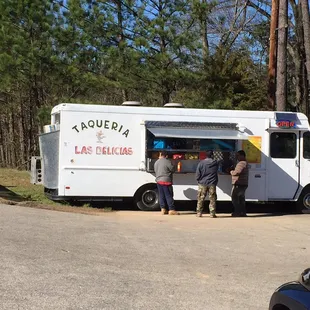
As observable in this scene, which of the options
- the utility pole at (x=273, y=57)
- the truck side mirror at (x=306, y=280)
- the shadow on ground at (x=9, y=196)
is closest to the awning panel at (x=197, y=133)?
the shadow on ground at (x=9, y=196)

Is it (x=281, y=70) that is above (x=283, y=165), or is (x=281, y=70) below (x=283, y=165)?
above

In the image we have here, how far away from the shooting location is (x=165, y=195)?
41.7 feet

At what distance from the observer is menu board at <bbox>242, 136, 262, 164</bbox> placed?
13461mm

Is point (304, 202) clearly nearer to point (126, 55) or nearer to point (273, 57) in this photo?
point (273, 57)

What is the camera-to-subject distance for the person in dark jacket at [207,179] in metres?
12.4

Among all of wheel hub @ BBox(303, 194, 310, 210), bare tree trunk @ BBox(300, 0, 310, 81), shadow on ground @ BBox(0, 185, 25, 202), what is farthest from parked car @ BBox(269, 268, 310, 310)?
bare tree trunk @ BBox(300, 0, 310, 81)

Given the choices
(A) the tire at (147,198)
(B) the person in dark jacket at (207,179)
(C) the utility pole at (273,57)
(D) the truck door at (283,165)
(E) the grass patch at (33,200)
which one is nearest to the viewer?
(E) the grass patch at (33,200)

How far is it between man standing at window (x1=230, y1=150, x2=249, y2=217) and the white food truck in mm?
592

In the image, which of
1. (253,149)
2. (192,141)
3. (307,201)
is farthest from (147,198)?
(307,201)

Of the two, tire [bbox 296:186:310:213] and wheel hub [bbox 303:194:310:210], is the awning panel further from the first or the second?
wheel hub [bbox 303:194:310:210]

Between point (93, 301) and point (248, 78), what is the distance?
17904 millimetres

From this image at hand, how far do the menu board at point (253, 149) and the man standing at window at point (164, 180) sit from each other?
7.54ft

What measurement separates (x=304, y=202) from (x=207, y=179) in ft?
11.0

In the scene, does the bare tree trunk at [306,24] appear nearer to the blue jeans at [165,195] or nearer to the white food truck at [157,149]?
the white food truck at [157,149]
